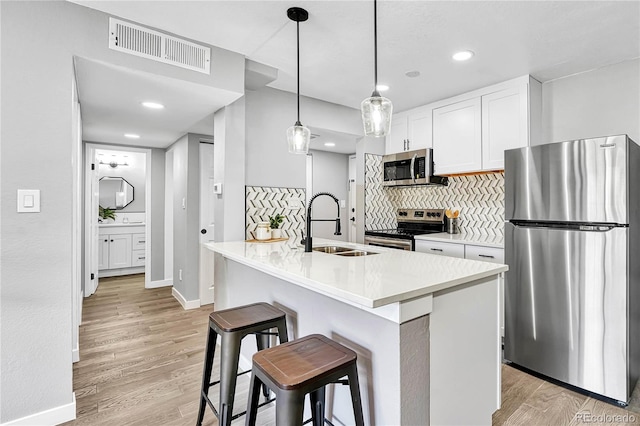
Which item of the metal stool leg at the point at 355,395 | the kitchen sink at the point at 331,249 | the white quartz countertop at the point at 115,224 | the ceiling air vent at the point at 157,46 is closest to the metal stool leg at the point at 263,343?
the kitchen sink at the point at 331,249

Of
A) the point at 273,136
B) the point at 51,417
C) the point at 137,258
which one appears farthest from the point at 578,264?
the point at 137,258

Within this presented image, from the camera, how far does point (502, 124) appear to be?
3.02m

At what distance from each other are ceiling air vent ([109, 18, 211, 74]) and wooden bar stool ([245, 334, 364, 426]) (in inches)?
80.4

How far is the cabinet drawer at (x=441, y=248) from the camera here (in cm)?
299

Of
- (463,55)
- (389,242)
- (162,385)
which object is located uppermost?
(463,55)

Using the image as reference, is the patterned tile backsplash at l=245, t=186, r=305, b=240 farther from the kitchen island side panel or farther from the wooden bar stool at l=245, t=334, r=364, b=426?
the wooden bar stool at l=245, t=334, r=364, b=426

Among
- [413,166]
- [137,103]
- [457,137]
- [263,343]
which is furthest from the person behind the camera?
[413,166]

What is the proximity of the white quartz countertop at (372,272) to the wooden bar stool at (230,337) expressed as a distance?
0.93ft

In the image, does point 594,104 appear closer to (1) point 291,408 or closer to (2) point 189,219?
(1) point 291,408

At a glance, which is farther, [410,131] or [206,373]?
[410,131]

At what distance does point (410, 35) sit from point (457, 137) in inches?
57.6

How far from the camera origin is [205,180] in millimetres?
4152

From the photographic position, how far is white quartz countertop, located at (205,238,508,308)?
1.12m

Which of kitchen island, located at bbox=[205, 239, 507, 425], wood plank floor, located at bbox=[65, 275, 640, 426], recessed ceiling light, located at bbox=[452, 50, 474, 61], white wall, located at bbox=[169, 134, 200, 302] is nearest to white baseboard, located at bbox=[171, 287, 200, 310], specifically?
white wall, located at bbox=[169, 134, 200, 302]
